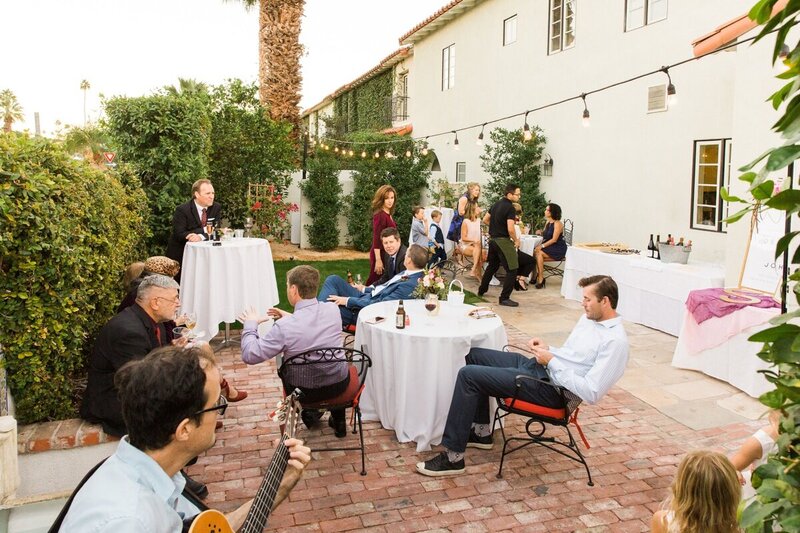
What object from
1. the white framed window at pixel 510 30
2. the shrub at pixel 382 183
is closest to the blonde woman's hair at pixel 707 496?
the shrub at pixel 382 183

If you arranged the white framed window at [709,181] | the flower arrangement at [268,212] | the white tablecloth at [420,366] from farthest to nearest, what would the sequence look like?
the flower arrangement at [268,212]
the white framed window at [709,181]
the white tablecloth at [420,366]

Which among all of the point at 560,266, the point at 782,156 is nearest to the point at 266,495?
the point at 782,156

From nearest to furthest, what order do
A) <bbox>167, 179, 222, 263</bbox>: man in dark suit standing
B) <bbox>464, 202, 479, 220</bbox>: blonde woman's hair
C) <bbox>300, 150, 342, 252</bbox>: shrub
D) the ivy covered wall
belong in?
<bbox>167, 179, 222, 263</bbox>: man in dark suit standing
<bbox>464, 202, 479, 220</bbox>: blonde woman's hair
<bbox>300, 150, 342, 252</bbox>: shrub
the ivy covered wall

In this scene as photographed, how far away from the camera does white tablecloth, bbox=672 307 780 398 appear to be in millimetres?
5652

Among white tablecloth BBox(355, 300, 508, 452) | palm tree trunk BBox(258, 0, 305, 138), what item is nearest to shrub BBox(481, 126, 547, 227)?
palm tree trunk BBox(258, 0, 305, 138)

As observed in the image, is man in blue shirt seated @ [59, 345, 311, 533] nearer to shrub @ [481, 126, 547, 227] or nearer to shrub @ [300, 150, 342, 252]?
shrub @ [481, 126, 547, 227]

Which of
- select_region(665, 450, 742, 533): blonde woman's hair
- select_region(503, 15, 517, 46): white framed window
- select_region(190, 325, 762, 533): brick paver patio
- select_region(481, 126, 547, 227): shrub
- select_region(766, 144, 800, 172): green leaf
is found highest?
select_region(503, 15, 517, 46): white framed window

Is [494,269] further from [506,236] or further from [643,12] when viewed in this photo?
[643,12]

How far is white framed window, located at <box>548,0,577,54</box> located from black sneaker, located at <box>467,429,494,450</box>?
10265 mm

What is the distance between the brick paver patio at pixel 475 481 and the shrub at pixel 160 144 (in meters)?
4.54

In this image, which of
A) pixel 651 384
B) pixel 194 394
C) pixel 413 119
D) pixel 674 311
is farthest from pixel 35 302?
pixel 413 119

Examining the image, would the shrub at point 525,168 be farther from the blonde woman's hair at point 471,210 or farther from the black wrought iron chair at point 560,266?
the blonde woman's hair at point 471,210

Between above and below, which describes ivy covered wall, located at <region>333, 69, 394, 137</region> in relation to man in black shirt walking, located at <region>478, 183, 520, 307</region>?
above

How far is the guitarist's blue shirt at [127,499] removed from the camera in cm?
161
